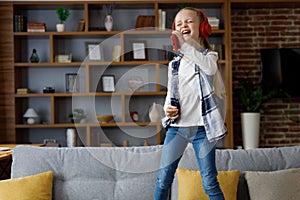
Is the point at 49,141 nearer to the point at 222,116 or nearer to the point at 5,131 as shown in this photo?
the point at 5,131

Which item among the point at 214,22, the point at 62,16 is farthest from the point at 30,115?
the point at 214,22

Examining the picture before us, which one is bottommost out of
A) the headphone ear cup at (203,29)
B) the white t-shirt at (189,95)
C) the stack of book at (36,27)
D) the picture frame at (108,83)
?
the white t-shirt at (189,95)

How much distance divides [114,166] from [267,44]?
366 cm

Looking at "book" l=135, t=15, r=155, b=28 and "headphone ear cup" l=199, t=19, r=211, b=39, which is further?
"book" l=135, t=15, r=155, b=28

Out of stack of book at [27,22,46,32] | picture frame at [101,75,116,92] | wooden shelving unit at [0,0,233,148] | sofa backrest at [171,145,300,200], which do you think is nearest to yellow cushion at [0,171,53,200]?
sofa backrest at [171,145,300,200]

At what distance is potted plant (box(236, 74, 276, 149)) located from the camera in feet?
19.1

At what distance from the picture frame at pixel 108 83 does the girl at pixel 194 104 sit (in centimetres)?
353

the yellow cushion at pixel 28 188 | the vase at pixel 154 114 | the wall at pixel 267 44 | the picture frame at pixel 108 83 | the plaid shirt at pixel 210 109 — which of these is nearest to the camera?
the plaid shirt at pixel 210 109

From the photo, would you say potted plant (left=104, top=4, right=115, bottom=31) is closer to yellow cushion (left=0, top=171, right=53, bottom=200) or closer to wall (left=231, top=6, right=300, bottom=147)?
wall (left=231, top=6, right=300, bottom=147)

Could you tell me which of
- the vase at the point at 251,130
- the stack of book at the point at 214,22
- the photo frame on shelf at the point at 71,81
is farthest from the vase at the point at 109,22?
the vase at the point at 251,130

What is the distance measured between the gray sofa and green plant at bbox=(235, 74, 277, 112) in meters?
2.77

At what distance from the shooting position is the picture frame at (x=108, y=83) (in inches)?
235

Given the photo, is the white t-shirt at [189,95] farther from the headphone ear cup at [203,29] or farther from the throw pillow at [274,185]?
the throw pillow at [274,185]

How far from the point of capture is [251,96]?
596 centimetres
